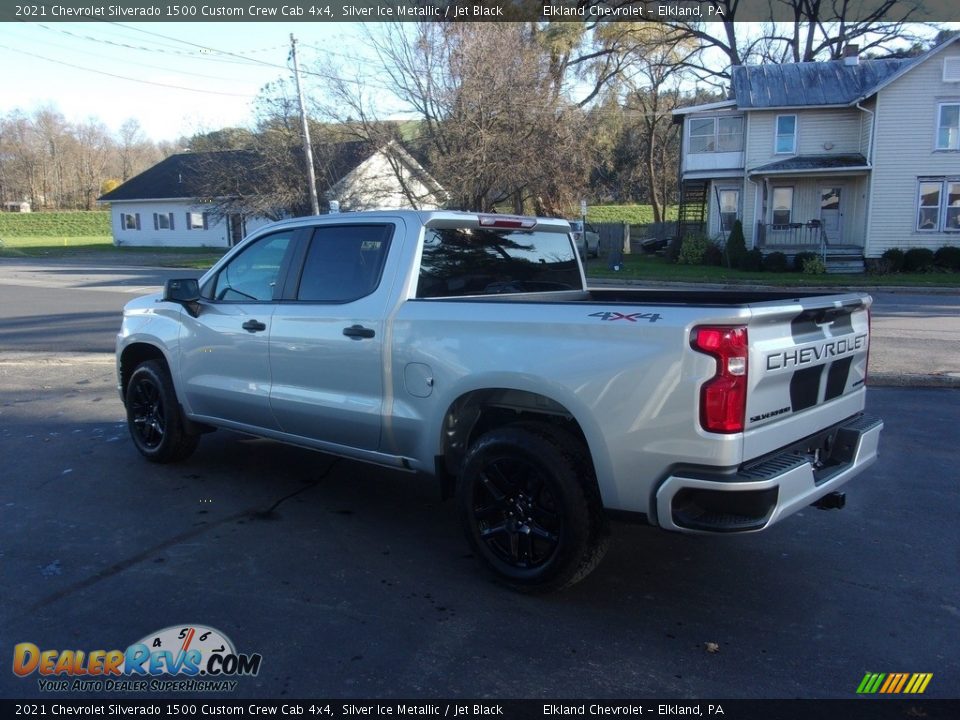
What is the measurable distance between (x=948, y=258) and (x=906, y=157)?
4174mm

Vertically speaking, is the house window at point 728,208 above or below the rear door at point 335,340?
above

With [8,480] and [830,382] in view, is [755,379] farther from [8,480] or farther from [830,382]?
[8,480]

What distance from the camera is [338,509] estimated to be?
5227mm

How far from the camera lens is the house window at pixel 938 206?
28.1 meters

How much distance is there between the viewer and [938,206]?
28281 millimetres

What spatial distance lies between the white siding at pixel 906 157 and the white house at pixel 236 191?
53.9ft

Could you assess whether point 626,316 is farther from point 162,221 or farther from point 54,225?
point 54,225

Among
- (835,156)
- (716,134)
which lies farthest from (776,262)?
(716,134)

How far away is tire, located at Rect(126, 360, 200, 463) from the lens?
5.98 meters

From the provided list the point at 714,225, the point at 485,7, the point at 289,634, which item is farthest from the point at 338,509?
the point at 714,225

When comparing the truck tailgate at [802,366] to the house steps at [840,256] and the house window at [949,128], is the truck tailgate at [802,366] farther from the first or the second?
the house window at [949,128]

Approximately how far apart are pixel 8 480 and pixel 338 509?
264 cm

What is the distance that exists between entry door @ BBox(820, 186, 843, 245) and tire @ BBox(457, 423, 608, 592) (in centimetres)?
3075

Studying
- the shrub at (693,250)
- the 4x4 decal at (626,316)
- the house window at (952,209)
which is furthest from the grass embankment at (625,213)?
the 4x4 decal at (626,316)
